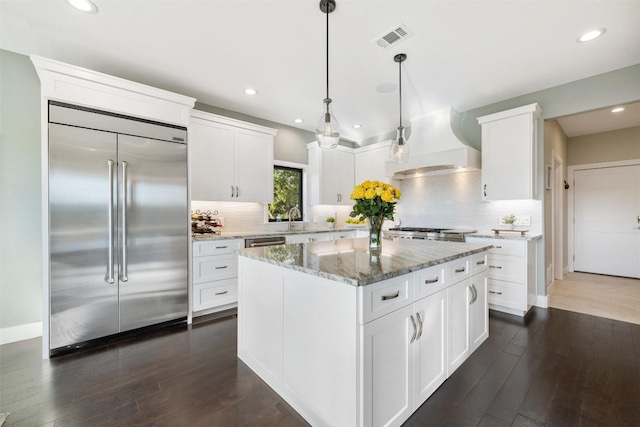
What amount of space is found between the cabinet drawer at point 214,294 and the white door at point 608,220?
254 inches

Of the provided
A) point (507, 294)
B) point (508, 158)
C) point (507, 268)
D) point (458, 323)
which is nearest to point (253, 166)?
point (458, 323)

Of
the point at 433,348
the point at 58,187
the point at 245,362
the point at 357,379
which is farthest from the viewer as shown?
the point at 58,187

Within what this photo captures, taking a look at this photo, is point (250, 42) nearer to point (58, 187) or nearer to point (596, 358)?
point (58, 187)

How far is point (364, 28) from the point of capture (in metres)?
2.34

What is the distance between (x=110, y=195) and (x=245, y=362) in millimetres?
1917

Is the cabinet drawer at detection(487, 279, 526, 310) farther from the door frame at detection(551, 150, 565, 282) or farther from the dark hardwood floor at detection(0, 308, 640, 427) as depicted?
the door frame at detection(551, 150, 565, 282)

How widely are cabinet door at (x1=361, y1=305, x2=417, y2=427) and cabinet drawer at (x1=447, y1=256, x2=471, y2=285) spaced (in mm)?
551

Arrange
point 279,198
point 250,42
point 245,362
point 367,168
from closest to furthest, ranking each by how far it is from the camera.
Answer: point 245,362
point 250,42
point 279,198
point 367,168

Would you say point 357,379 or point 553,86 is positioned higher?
point 553,86

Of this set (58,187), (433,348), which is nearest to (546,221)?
(433,348)

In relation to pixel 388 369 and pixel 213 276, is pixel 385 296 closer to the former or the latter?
pixel 388 369

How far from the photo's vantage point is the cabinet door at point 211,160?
3.48 meters

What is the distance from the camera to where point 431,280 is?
1.74m

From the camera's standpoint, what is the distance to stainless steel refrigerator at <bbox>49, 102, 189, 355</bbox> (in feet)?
7.82
